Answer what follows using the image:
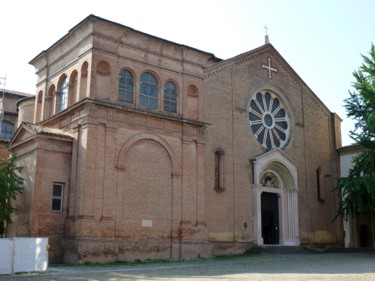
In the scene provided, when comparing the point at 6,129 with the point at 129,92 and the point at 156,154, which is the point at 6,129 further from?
the point at 156,154

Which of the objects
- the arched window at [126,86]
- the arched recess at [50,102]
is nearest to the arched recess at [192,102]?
the arched window at [126,86]

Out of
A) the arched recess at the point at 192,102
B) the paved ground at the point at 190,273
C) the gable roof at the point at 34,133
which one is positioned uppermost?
the arched recess at the point at 192,102

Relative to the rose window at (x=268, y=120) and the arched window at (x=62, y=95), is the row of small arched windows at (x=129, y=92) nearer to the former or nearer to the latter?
the arched window at (x=62, y=95)

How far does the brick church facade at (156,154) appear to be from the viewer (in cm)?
2264

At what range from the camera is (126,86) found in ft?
81.1

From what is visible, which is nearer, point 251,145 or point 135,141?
point 135,141

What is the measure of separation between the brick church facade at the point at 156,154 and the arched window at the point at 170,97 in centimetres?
7

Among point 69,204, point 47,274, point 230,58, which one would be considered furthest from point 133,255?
point 230,58

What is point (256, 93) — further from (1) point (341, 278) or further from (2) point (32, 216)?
(1) point (341, 278)

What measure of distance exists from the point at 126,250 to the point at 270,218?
11.2m

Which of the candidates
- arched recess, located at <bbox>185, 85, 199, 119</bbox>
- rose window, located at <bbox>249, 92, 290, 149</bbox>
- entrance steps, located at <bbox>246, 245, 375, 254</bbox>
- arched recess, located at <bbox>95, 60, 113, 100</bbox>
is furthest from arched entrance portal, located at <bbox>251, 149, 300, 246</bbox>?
arched recess, located at <bbox>95, 60, 113, 100</bbox>

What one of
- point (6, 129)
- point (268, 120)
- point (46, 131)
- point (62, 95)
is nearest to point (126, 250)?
point (46, 131)

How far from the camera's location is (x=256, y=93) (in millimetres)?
31375

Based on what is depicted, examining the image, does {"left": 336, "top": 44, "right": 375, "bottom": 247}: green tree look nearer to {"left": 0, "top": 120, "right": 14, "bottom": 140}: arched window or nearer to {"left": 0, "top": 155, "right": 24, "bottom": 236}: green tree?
{"left": 0, "top": 155, "right": 24, "bottom": 236}: green tree
